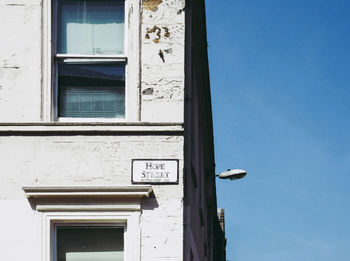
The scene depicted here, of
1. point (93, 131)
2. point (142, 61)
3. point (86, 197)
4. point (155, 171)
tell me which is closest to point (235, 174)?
point (142, 61)

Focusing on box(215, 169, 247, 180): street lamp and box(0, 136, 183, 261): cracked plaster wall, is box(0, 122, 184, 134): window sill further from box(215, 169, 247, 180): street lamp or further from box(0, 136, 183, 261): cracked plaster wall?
box(215, 169, 247, 180): street lamp

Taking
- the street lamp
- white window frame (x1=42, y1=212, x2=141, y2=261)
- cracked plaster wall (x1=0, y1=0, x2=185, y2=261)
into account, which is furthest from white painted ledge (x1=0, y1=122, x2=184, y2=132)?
the street lamp

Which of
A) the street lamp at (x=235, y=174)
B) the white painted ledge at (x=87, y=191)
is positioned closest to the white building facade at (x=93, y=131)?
the white painted ledge at (x=87, y=191)

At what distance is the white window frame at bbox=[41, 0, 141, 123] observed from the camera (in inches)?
398

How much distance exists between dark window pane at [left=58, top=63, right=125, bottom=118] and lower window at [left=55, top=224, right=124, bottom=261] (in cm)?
143

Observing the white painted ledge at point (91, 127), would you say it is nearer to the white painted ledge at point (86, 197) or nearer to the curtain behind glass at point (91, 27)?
the white painted ledge at point (86, 197)

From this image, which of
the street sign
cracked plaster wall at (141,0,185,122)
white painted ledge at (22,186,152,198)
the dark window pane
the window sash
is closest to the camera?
white painted ledge at (22,186,152,198)

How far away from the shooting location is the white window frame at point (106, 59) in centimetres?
1010

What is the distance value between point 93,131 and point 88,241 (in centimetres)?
137

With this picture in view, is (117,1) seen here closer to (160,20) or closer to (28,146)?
(160,20)

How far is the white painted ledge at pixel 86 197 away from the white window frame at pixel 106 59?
3.03 feet

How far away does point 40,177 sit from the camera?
9.84m

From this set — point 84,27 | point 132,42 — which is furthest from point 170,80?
point 84,27

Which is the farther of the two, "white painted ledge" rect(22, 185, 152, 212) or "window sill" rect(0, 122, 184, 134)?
"window sill" rect(0, 122, 184, 134)
